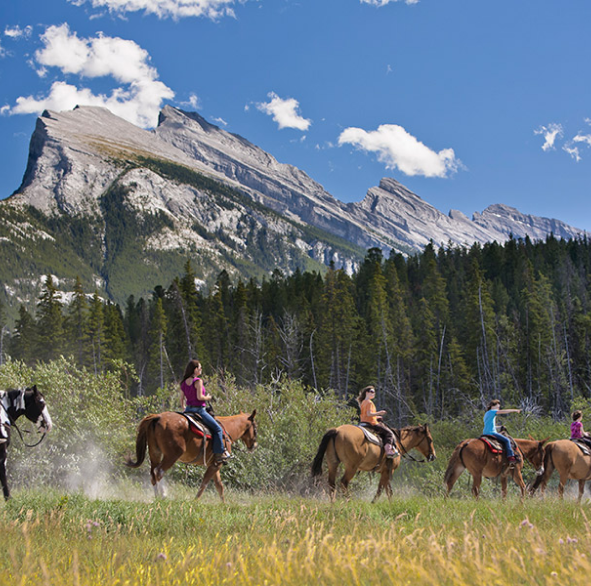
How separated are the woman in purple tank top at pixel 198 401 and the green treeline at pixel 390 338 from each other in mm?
41992

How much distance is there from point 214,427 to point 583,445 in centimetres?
1062

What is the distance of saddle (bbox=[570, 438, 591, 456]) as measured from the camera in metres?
15.4

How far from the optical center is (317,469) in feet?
41.5

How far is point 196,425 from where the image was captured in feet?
39.4

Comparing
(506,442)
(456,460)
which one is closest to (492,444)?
(506,442)

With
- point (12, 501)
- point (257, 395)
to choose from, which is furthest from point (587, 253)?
point (12, 501)

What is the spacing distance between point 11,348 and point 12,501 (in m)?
88.5

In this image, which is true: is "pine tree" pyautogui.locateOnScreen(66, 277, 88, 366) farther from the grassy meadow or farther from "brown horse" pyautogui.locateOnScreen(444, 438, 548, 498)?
the grassy meadow

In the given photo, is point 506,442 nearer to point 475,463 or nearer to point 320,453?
point 475,463

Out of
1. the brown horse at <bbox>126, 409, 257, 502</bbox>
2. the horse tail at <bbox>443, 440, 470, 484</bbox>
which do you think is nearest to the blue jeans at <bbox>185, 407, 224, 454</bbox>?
the brown horse at <bbox>126, 409, 257, 502</bbox>

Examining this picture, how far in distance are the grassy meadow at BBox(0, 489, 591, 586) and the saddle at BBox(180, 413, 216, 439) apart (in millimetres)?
3563

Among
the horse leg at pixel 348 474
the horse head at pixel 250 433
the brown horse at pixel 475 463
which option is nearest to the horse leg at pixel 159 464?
the horse head at pixel 250 433

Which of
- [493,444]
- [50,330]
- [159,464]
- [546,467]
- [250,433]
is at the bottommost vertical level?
[546,467]

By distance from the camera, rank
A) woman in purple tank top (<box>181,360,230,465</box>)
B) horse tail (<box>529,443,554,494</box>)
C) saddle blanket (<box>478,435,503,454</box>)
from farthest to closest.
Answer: horse tail (<box>529,443,554,494</box>), saddle blanket (<box>478,435,503,454</box>), woman in purple tank top (<box>181,360,230,465</box>)
